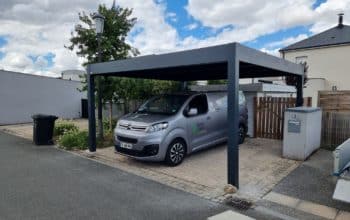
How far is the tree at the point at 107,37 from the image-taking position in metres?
9.95

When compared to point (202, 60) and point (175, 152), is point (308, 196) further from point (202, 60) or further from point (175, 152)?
point (202, 60)

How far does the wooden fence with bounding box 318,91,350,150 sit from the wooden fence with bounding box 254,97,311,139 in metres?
0.69

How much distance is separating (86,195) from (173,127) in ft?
7.75

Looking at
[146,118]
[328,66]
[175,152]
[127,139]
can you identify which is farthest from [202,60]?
[328,66]

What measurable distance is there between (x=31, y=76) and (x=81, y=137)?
9940 mm

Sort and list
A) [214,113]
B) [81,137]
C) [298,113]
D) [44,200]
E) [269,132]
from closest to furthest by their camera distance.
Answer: [44,200], [298,113], [214,113], [81,137], [269,132]

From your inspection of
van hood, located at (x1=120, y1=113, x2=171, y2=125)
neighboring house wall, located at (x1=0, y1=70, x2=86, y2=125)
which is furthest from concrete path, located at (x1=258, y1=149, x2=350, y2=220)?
neighboring house wall, located at (x1=0, y1=70, x2=86, y2=125)

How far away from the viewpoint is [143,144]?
584cm

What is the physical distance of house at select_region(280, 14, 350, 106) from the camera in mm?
21734

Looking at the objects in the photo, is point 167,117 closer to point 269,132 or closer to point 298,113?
point 298,113

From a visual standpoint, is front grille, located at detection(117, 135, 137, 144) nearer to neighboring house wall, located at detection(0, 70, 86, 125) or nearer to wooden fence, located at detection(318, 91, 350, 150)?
wooden fence, located at detection(318, 91, 350, 150)

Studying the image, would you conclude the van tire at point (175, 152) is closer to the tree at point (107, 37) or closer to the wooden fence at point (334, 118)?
the wooden fence at point (334, 118)

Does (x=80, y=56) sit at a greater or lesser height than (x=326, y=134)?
greater

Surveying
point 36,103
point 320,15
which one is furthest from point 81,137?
point 320,15
